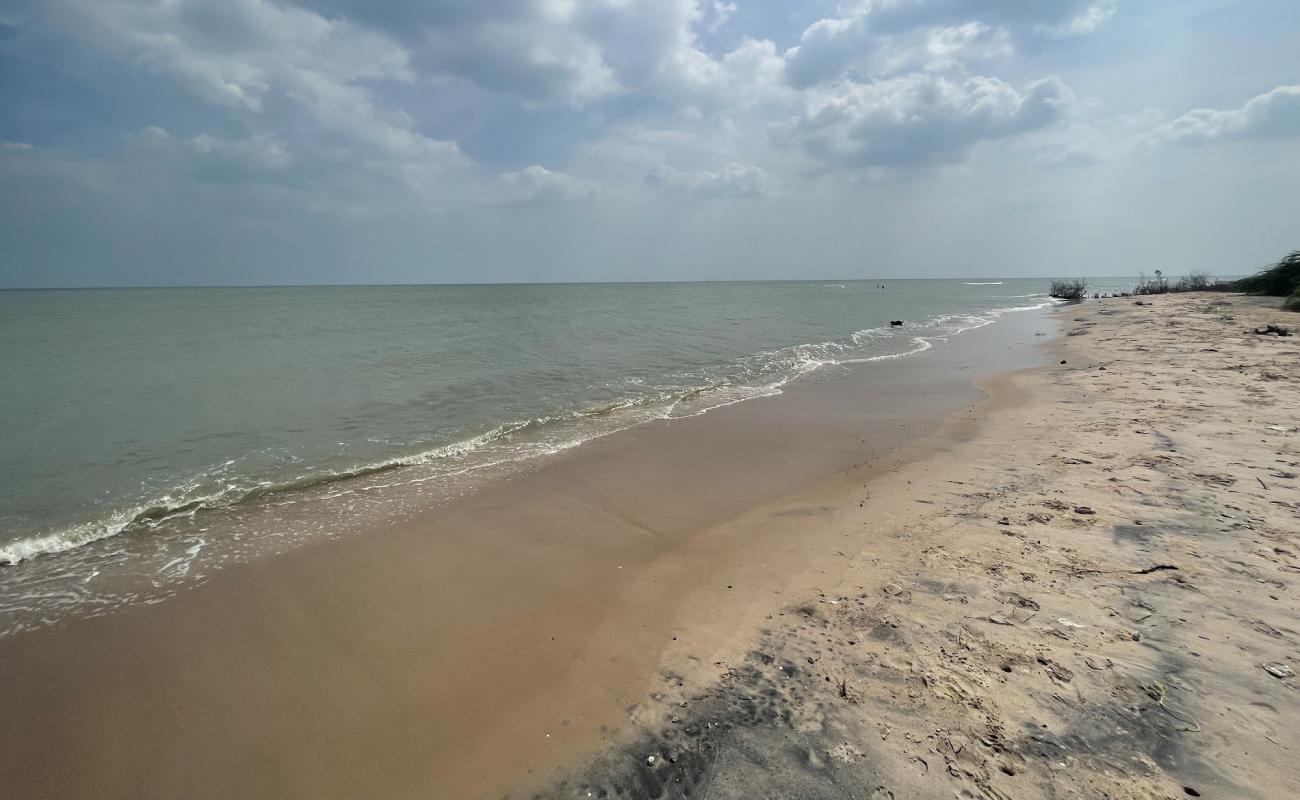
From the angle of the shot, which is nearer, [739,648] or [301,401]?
[739,648]

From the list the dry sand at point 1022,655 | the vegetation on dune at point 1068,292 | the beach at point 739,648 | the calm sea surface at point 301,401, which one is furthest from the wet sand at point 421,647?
the vegetation on dune at point 1068,292

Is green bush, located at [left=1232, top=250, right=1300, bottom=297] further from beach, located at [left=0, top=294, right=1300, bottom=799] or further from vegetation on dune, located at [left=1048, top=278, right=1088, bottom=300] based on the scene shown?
beach, located at [left=0, top=294, right=1300, bottom=799]

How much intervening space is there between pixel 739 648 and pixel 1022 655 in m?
2.03

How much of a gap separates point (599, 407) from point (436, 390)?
4.98 meters

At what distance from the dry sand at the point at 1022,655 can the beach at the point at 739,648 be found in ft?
0.07

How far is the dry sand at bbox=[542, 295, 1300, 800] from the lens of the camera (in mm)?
2943

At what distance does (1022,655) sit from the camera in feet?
12.3

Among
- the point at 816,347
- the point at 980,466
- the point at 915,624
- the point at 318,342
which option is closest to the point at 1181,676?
the point at 915,624

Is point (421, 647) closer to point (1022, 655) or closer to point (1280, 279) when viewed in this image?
point (1022, 655)

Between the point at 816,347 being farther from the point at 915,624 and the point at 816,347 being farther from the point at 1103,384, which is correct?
the point at 915,624

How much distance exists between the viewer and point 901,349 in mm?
22391

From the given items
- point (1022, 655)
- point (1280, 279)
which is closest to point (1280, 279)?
point (1280, 279)

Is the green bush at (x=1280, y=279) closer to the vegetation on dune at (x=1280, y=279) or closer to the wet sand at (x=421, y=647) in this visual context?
the vegetation on dune at (x=1280, y=279)

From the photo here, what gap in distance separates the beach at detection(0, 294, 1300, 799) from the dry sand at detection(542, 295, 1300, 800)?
0.02m
